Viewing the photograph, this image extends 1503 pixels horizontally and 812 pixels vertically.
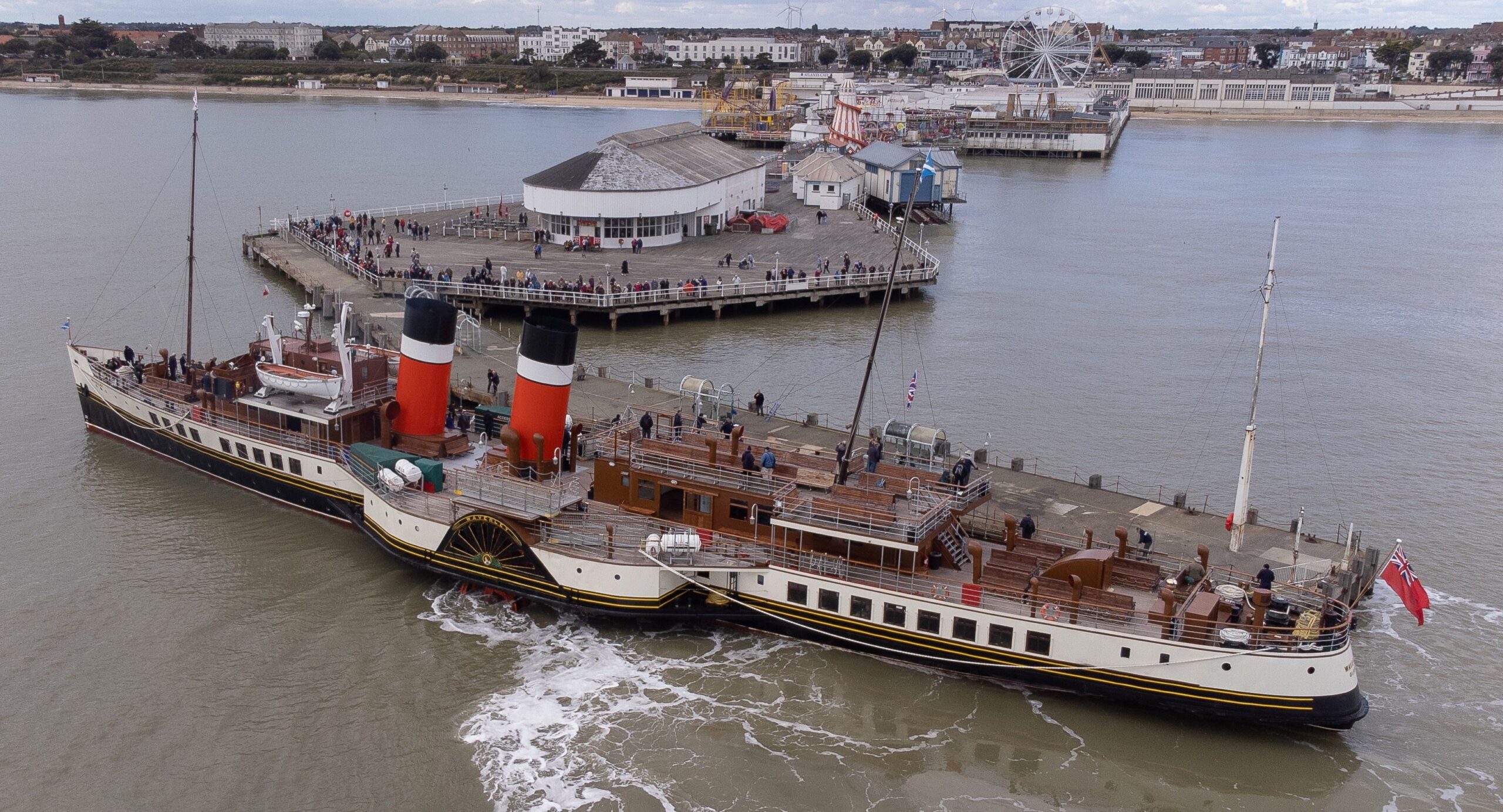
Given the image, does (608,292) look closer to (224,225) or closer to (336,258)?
(336,258)

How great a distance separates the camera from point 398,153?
116500 mm

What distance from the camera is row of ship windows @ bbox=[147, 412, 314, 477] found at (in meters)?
31.0

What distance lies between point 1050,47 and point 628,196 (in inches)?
4999

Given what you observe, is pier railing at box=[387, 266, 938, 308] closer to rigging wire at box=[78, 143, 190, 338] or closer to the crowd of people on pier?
the crowd of people on pier

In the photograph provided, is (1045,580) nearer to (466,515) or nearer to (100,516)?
(466,515)

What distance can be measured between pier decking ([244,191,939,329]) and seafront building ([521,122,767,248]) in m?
0.98

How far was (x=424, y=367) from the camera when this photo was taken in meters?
29.8

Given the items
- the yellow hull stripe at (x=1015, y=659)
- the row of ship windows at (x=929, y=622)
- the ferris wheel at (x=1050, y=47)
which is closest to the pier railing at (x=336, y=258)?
the yellow hull stripe at (x=1015, y=659)

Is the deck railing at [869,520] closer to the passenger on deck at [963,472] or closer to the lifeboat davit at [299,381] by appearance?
the passenger on deck at [963,472]

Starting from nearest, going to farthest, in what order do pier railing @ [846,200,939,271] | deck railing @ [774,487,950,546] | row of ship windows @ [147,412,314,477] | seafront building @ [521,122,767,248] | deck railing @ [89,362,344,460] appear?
deck railing @ [774,487,950,546] < deck railing @ [89,362,344,460] < row of ship windows @ [147,412,314,477] < seafront building @ [521,122,767,248] < pier railing @ [846,200,939,271]

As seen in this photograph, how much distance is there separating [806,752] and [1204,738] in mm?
7474

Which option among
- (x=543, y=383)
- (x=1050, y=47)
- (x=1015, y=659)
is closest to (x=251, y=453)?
(x=543, y=383)

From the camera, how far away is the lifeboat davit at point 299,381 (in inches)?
1202

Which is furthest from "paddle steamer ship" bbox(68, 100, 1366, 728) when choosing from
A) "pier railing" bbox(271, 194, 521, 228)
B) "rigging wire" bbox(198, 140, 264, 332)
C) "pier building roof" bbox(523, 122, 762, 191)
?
"pier railing" bbox(271, 194, 521, 228)
